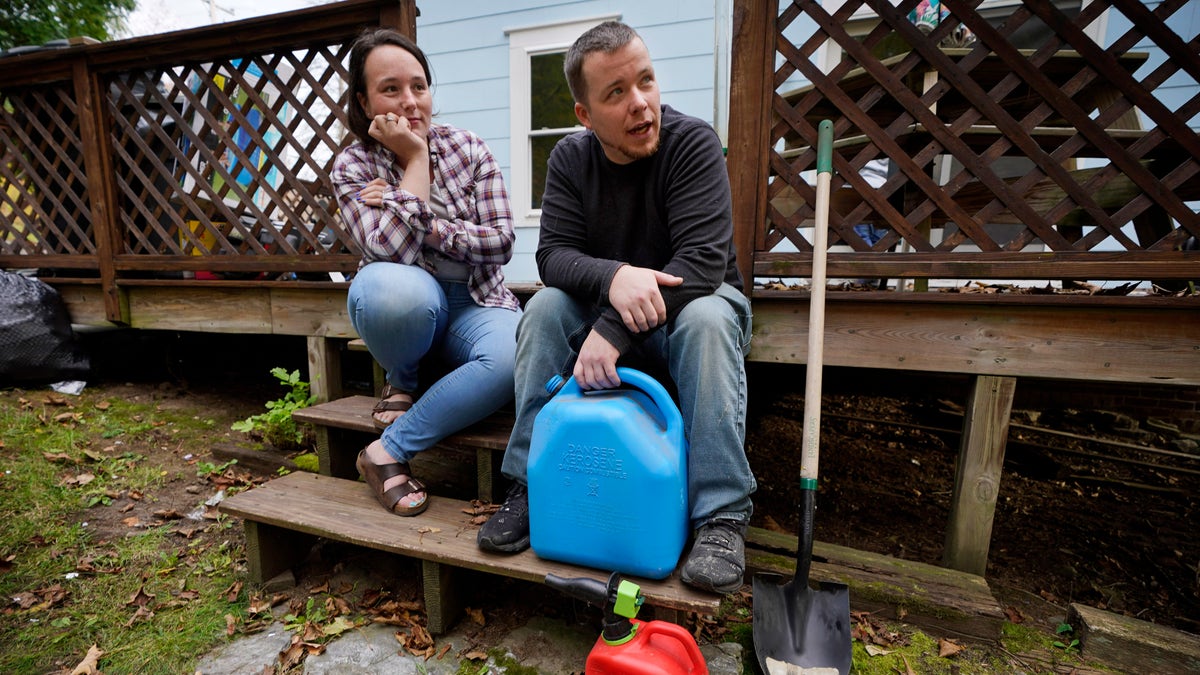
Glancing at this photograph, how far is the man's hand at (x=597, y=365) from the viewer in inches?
48.7

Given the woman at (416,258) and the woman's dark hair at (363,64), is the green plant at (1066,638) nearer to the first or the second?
the woman at (416,258)

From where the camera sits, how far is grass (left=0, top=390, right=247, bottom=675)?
4.57 ft

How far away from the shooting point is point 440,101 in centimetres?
455

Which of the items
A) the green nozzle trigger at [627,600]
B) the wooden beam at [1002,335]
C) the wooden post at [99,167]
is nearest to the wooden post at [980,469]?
the wooden beam at [1002,335]

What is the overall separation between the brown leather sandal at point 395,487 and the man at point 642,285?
306 mm

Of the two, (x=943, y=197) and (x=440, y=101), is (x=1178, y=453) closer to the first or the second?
(x=943, y=197)

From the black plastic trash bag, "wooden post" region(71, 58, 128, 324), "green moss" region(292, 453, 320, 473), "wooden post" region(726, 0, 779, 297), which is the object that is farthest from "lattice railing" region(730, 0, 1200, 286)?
the black plastic trash bag

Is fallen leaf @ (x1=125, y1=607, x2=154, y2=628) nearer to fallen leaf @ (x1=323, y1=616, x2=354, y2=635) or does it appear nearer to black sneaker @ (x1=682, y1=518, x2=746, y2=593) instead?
fallen leaf @ (x1=323, y1=616, x2=354, y2=635)

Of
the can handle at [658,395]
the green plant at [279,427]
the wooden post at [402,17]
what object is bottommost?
the green plant at [279,427]

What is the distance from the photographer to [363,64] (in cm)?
168

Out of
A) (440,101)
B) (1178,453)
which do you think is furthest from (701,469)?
(440,101)

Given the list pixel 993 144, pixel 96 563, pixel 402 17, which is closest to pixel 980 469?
pixel 993 144

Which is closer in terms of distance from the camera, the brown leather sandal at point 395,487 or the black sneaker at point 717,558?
the black sneaker at point 717,558

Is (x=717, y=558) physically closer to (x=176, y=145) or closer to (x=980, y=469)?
(x=980, y=469)
